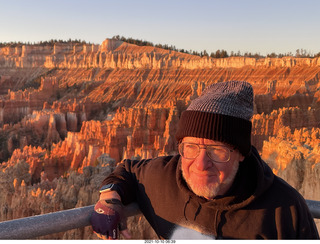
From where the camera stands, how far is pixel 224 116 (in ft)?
5.62

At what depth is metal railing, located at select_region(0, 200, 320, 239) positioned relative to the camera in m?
1.50

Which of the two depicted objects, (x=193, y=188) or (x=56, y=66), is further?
(x=56, y=66)

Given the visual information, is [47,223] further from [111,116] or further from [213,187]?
[111,116]

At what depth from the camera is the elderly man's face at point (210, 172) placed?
1.68 metres

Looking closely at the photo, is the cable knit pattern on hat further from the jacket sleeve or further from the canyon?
the canyon

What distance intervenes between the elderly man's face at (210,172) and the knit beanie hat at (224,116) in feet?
0.14

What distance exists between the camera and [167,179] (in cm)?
190

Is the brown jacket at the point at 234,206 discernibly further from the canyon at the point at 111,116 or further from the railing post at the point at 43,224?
the canyon at the point at 111,116

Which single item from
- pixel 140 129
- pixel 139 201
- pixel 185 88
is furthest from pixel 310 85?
pixel 139 201

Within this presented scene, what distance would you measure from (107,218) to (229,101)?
2.56ft

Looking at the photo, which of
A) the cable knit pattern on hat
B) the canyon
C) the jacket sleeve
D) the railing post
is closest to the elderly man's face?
the cable knit pattern on hat

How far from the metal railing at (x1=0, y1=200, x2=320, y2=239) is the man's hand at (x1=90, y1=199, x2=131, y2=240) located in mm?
43

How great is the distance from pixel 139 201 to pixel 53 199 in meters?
8.20

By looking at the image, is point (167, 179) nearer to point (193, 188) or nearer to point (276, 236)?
point (193, 188)
